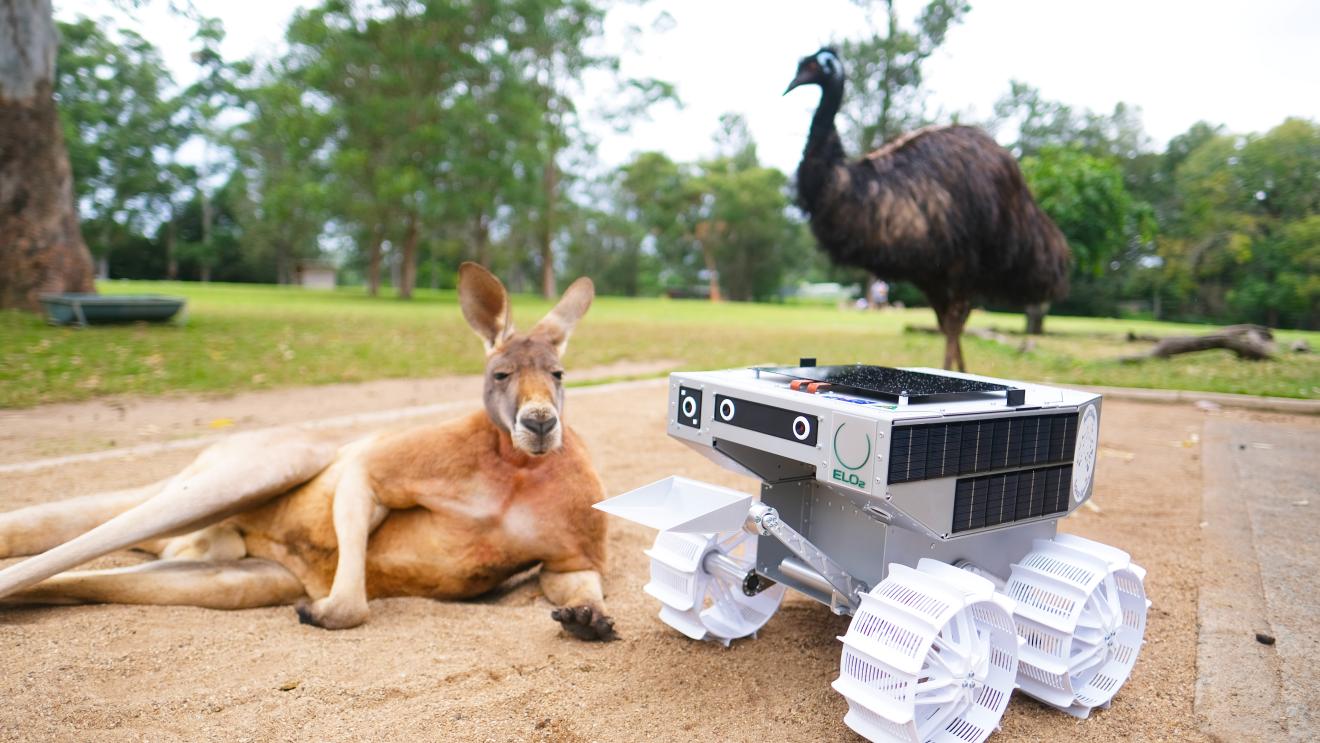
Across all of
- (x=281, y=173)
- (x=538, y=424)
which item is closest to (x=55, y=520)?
(x=538, y=424)

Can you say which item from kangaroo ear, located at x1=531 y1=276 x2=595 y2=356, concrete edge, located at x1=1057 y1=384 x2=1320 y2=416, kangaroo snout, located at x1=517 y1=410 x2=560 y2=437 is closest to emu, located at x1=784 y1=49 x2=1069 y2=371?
concrete edge, located at x1=1057 y1=384 x2=1320 y2=416

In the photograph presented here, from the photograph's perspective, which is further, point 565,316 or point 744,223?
point 744,223

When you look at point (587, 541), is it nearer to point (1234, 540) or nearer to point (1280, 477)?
point (1234, 540)

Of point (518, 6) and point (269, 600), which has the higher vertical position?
point (518, 6)

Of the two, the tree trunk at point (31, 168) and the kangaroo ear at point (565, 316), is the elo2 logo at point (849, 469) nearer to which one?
the kangaroo ear at point (565, 316)

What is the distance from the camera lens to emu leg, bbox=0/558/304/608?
2.92 m

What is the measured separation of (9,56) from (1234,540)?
1476 centimetres

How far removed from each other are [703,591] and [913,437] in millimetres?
1052

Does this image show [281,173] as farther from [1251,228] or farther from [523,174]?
[1251,228]

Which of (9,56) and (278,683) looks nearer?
(278,683)

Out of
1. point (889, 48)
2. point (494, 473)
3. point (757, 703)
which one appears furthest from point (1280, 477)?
point (889, 48)

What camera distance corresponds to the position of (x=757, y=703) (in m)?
2.42

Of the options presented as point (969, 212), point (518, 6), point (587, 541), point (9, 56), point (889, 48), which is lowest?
point (587, 541)

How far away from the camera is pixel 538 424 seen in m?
2.80
